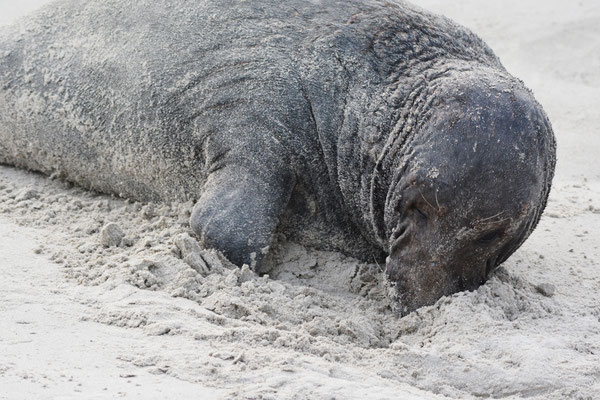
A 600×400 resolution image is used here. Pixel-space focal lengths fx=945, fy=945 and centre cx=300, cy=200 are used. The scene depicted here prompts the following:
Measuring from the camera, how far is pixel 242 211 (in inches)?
172

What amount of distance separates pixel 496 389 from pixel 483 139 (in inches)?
40.1

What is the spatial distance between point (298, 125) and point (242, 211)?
499mm

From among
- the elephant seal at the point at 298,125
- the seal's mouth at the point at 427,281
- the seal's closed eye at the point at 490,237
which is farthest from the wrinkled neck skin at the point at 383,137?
the seal's closed eye at the point at 490,237

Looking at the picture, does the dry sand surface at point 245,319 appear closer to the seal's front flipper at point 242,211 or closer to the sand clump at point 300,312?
the sand clump at point 300,312

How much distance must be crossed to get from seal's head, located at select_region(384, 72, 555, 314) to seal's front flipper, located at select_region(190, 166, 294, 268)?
0.61 m

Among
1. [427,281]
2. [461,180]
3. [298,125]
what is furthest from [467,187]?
[298,125]

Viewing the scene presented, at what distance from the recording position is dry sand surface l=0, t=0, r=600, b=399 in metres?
3.12

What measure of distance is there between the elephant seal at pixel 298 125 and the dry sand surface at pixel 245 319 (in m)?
0.18

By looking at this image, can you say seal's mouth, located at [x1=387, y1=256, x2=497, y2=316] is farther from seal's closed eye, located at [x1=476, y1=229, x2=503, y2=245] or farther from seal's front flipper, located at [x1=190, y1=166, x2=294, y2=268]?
seal's front flipper, located at [x1=190, y1=166, x2=294, y2=268]

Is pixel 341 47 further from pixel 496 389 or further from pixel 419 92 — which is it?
pixel 496 389

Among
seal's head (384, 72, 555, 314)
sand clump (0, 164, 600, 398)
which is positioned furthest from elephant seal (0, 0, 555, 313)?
sand clump (0, 164, 600, 398)

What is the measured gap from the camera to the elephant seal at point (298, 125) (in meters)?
3.89

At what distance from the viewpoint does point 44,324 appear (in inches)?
135

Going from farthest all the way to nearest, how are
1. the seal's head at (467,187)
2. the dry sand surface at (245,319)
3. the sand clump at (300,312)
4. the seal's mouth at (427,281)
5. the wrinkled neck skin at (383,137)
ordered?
the wrinkled neck skin at (383,137) → the seal's mouth at (427,281) → the seal's head at (467,187) → the sand clump at (300,312) → the dry sand surface at (245,319)
